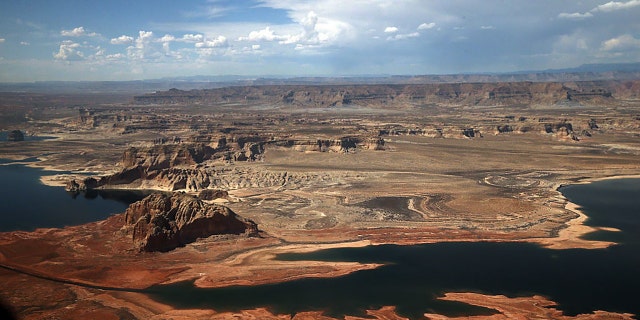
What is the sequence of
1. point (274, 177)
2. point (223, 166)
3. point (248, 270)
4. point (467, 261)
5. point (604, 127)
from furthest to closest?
point (604, 127)
point (223, 166)
point (274, 177)
point (467, 261)
point (248, 270)

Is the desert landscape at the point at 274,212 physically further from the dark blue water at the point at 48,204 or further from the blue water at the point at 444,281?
the dark blue water at the point at 48,204

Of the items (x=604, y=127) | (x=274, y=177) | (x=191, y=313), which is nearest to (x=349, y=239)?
(x=191, y=313)

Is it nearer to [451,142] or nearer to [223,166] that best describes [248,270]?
[223,166]

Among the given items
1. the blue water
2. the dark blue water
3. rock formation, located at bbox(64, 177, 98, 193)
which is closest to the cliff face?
the blue water

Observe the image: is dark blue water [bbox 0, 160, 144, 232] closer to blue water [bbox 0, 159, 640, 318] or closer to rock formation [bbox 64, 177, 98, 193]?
blue water [bbox 0, 159, 640, 318]

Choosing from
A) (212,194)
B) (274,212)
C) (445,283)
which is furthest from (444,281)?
(212,194)

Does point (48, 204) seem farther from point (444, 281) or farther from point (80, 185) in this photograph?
point (444, 281)

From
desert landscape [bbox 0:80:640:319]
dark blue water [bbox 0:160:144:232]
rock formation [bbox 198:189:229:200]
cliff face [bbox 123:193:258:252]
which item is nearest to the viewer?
desert landscape [bbox 0:80:640:319]
